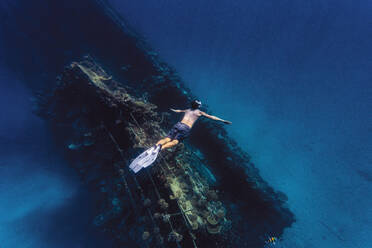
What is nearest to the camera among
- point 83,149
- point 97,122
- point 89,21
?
point 97,122

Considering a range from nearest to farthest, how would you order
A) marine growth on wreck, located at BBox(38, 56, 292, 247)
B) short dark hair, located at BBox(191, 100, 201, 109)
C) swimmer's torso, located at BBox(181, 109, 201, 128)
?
marine growth on wreck, located at BBox(38, 56, 292, 247), swimmer's torso, located at BBox(181, 109, 201, 128), short dark hair, located at BBox(191, 100, 201, 109)

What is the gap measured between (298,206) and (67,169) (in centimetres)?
3398

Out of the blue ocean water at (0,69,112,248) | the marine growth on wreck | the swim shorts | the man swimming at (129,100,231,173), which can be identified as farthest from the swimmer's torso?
the blue ocean water at (0,69,112,248)

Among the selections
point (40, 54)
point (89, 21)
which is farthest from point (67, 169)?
point (89, 21)

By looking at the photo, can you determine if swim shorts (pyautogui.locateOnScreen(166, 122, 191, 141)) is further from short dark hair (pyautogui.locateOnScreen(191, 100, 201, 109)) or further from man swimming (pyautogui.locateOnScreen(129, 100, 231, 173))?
short dark hair (pyautogui.locateOnScreen(191, 100, 201, 109))

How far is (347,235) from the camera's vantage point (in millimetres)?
25312

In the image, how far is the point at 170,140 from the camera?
4.25 metres

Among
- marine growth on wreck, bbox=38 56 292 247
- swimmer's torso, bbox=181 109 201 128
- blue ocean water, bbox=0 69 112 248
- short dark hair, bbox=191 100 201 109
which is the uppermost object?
short dark hair, bbox=191 100 201 109

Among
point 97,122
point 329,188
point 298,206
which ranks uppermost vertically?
point 329,188

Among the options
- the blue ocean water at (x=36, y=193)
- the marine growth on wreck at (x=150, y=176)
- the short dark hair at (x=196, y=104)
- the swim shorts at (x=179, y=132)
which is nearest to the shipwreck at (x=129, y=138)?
the marine growth on wreck at (x=150, y=176)

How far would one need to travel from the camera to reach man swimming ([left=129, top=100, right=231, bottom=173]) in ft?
11.7

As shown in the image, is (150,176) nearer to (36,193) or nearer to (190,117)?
(190,117)

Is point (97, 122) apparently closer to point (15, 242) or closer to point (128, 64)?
point (128, 64)

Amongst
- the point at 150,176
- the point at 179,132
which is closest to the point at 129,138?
the point at 150,176
